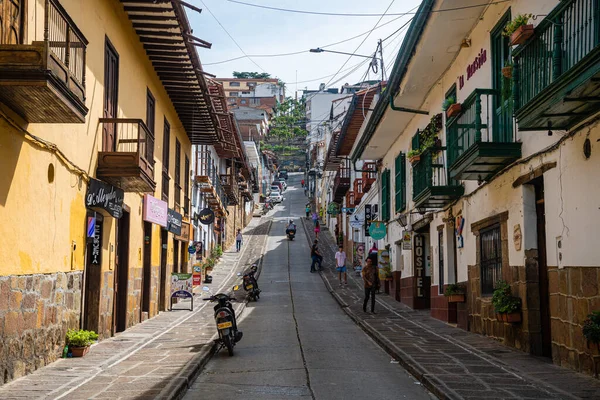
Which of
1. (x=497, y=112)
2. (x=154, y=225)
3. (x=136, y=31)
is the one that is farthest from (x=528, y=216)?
(x=154, y=225)

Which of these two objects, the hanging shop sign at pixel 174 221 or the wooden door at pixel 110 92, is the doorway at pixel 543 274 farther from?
the hanging shop sign at pixel 174 221

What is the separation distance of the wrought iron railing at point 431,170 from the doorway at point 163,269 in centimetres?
765

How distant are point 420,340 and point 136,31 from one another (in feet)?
29.4

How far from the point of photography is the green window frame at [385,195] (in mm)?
26188

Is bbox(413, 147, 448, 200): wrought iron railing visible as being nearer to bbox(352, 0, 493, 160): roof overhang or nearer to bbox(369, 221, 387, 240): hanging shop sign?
bbox(352, 0, 493, 160): roof overhang

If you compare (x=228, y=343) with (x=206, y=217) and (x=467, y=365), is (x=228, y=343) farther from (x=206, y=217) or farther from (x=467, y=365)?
(x=206, y=217)

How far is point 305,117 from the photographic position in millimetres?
113188

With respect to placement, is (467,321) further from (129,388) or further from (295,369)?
(129,388)

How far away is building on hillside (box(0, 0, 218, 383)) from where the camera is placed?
842cm

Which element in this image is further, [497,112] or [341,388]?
[497,112]

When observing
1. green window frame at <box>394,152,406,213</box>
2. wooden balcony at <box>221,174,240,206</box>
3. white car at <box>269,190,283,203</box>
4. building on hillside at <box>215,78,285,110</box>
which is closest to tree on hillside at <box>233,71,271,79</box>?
building on hillside at <box>215,78,285,110</box>

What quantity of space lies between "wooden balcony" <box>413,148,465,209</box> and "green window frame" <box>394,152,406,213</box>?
13.2ft

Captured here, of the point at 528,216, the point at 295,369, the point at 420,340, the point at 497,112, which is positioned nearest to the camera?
the point at 295,369

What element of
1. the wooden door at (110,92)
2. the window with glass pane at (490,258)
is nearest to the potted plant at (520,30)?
the window with glass pane at (490,258)
